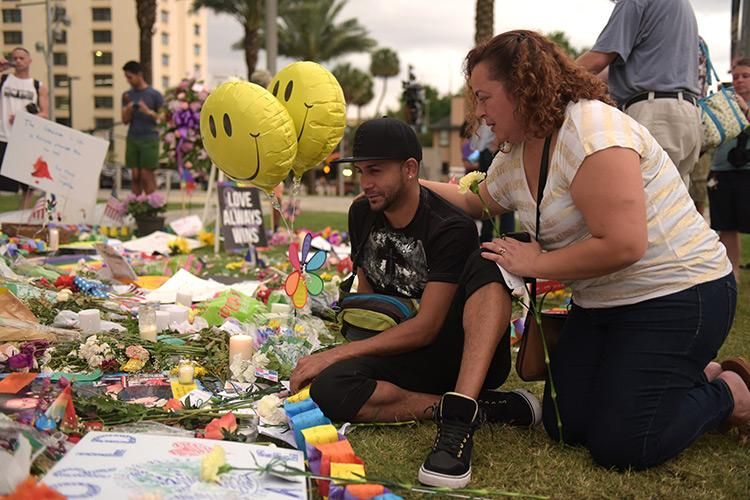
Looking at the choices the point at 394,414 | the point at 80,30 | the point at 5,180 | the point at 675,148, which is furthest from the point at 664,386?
the point at 80,30

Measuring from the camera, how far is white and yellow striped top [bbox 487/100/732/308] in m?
2.07

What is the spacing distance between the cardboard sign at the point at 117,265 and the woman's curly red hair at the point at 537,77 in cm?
299

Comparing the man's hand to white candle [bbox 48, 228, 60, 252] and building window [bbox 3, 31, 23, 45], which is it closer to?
white candle [bbox 48, 228, 60, 252]

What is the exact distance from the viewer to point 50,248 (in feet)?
19.3

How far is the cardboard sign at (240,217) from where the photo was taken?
6465 millimetres

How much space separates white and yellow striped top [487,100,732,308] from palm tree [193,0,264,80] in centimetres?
2290

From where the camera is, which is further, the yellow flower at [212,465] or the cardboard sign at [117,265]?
the cardboard sign at [117,265]

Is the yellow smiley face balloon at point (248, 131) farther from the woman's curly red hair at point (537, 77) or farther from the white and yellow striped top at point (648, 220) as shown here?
the white and yellow striped top at point (648, 220)

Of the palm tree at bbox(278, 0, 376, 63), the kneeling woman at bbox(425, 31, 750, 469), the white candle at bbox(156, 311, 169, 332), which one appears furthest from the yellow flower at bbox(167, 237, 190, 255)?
the palm tree at bbox(278, 0, 376, 63)

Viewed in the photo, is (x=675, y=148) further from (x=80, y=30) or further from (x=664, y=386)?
(x=80, y=30)

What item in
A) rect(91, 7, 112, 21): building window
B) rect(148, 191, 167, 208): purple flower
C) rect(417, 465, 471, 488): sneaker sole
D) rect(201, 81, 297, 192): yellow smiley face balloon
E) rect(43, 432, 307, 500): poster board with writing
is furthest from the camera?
rect(91, 7, 112, 21): building window

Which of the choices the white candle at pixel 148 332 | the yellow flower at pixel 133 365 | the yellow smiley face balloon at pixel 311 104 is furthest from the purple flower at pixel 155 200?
the yellow flower at pixel 133 365

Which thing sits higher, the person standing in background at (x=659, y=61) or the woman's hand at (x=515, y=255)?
the person standing in background at (x=659, y=61)

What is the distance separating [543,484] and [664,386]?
47 centimetres
